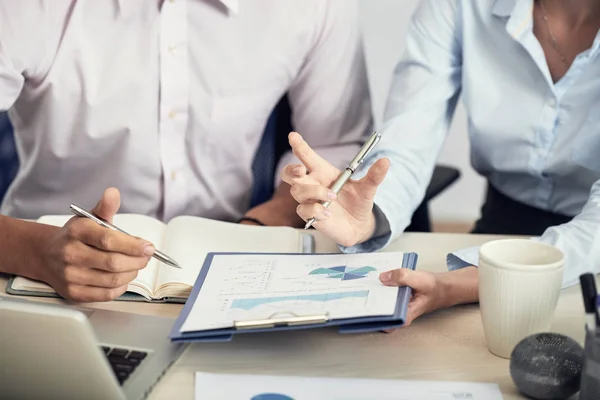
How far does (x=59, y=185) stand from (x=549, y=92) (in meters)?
0.91

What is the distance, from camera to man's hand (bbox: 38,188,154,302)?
3.27 ft

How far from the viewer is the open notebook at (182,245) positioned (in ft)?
3.45

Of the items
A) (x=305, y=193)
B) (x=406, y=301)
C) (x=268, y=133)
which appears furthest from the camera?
(x=268, y=133)

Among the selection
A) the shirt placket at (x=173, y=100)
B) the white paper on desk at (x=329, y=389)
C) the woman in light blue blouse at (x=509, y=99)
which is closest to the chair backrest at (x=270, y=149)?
the shirt placket at (x=173, y=100)

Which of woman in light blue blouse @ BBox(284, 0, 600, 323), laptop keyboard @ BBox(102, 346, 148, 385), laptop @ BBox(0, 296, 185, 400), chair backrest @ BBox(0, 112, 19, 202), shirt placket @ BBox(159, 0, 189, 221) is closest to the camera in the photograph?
laptop @ BBox(0, 296, 185, 400)

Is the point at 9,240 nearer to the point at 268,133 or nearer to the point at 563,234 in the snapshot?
the point at 268,133

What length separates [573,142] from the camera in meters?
1.37

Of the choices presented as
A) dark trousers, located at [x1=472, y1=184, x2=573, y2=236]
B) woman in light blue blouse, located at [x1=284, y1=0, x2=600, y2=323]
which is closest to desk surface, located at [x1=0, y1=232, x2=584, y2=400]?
woman in light blue blouse, located at [x1=284, y1=0, x2=600, y2=323]

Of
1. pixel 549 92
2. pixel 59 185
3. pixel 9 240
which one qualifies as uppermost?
pixel 549 92

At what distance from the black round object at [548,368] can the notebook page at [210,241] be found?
1.39 feet

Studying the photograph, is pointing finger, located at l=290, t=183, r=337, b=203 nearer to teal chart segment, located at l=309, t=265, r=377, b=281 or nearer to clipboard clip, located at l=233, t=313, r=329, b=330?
teal chart segment, located at l=309, t=265, r=377, b=281

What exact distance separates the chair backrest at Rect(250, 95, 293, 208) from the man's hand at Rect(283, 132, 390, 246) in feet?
1.70

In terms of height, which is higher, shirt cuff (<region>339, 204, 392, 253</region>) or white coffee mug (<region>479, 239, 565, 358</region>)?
white coffee mug (<region>479, 239, 565, 358</region>)

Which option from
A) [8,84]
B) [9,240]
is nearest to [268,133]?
[8,84]
